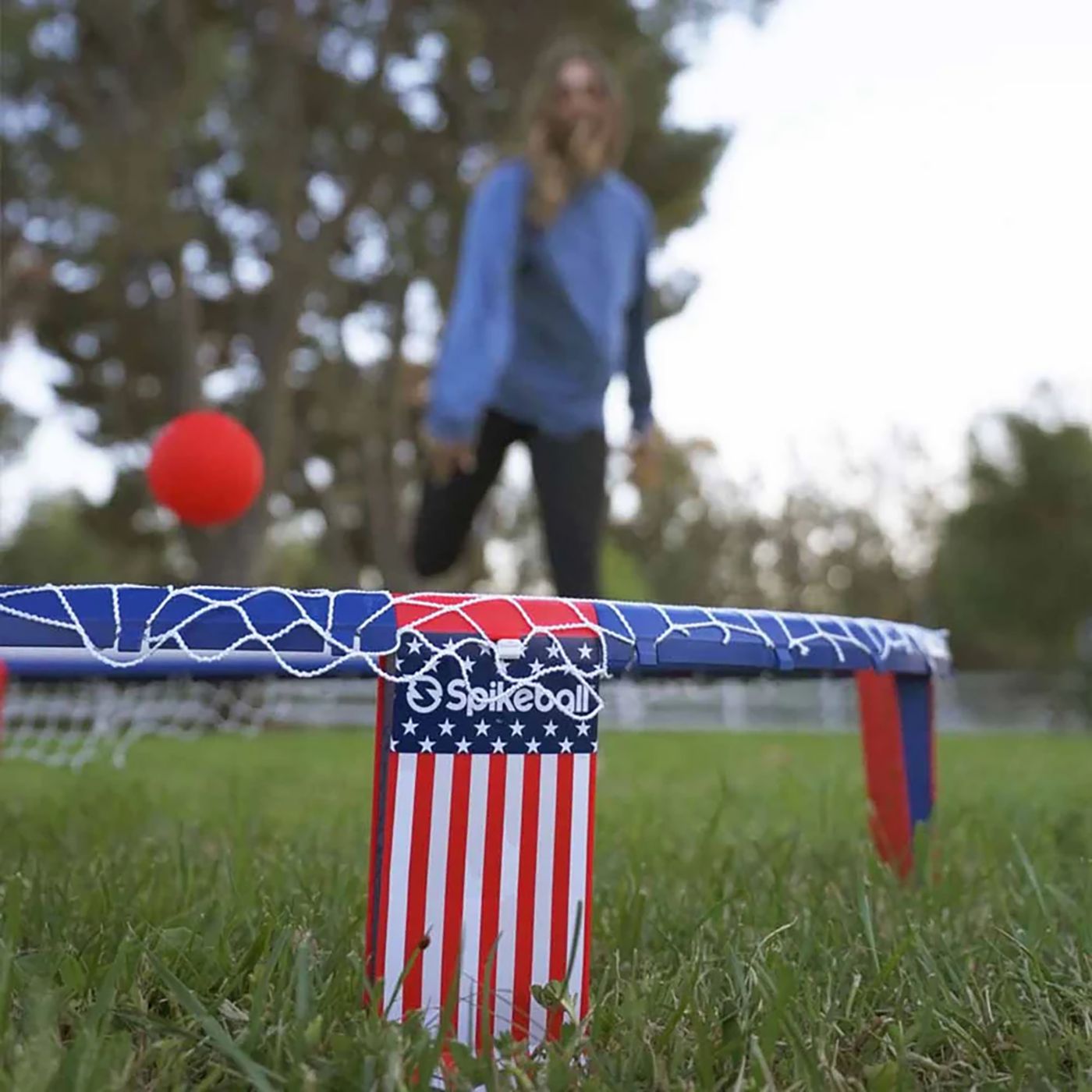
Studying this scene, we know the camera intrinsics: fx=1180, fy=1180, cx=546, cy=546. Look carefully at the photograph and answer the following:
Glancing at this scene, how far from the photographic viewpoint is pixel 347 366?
44.5ft

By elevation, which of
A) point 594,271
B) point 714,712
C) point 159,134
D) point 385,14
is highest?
point 385,14

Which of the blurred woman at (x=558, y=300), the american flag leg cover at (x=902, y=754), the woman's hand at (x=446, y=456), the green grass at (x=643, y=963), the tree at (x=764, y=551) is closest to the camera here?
the green grass at (x=643, y=963)

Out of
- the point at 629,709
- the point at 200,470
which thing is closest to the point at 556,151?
the point at 200,470

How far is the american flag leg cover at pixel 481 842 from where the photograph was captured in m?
1.04

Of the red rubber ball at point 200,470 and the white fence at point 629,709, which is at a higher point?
the red rubber ball at point 200,470

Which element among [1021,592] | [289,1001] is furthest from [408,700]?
[1021,592]

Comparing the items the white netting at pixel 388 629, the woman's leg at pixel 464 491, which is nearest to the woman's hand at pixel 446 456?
the woman's leg at pixel 464 491

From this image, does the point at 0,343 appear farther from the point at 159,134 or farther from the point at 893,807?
the point at 893,807

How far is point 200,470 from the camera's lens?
379cm

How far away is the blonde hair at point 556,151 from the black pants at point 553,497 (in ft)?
1.96

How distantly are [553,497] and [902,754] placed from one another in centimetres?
163

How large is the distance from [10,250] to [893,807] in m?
11.7

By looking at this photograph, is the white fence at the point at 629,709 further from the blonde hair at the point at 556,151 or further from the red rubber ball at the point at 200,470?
the blonde hair at the point at 556,151

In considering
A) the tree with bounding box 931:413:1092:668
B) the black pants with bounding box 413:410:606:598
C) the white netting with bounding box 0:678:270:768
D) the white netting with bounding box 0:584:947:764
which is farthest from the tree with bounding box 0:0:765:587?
the white netting with bounding box 0:584:947:764
